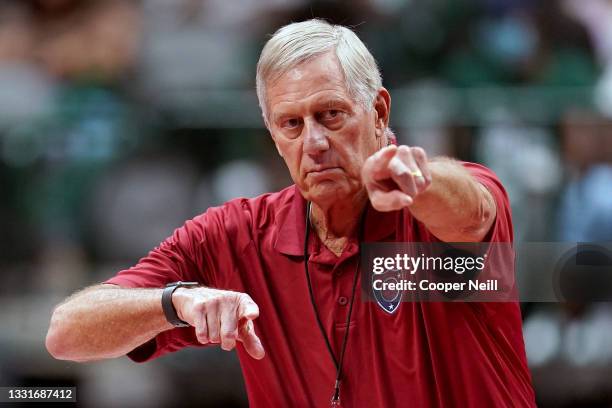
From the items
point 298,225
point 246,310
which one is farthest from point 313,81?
point 246,310

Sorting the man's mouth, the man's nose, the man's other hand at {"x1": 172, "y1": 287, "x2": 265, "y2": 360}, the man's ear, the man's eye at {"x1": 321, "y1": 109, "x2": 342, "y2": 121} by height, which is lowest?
the man's other hand at {"x1": 172, "y1": 287, "x2": 265, "y2": 360}

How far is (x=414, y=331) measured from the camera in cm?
204

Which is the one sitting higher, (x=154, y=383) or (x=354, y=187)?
(x=354, y=187)

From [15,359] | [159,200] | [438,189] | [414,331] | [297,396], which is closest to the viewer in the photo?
[438,189]

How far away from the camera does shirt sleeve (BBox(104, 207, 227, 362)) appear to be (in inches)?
87.9

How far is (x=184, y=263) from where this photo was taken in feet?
7.46

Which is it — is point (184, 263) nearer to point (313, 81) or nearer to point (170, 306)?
point (170, 306)

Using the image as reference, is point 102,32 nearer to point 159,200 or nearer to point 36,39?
point 36,39

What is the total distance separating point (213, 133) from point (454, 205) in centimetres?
215

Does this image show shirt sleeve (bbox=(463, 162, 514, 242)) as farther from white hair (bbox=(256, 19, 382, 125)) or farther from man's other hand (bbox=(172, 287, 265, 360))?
man's other hand (bbox=(172, 287, 265, 360))

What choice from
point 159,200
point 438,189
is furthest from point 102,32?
point 438,189

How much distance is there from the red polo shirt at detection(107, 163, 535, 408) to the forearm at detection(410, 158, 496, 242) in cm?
6

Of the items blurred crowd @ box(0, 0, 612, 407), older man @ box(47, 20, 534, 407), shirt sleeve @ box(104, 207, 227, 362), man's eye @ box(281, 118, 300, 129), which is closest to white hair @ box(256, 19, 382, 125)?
older man @ box(47, 20, 534, 407)

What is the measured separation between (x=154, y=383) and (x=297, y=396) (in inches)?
60.6
